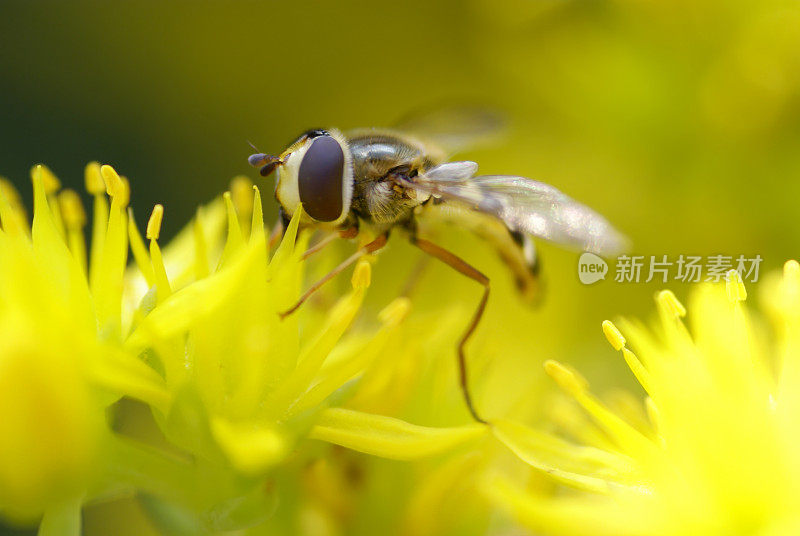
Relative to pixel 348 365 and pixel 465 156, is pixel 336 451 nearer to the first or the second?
pixel 348 365

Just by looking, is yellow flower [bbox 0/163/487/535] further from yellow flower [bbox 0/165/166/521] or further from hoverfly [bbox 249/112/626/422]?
hoverfly [bbox 249/112/626/422]

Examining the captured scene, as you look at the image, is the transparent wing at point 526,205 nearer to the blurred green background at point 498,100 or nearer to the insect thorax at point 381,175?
the insect thorax at point 381,175

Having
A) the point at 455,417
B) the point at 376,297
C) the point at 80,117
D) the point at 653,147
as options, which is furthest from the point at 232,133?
the point at 455,417

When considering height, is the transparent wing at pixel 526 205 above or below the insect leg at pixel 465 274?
above

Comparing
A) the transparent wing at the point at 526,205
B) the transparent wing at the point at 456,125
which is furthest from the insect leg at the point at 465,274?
the transparent wing at the point at 456,125

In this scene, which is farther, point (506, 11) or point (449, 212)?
point (506, 11)

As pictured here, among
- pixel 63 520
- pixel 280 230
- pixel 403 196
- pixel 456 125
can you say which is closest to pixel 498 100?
pixel 456 125

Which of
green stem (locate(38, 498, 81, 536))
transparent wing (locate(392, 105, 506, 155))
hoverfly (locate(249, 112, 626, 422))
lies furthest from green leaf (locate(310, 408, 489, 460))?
transparent wing (locate(392, 105, 506, 155))
